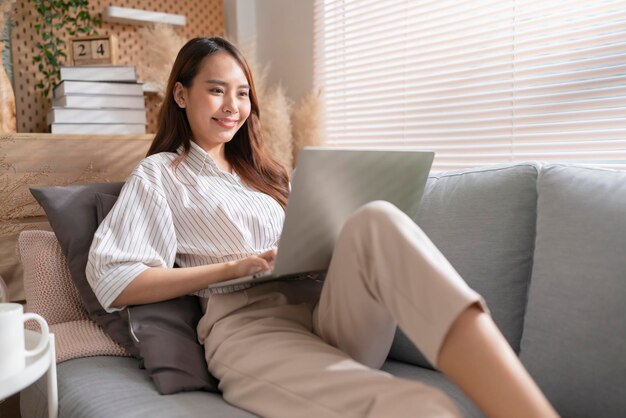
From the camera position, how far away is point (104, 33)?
8.70ft

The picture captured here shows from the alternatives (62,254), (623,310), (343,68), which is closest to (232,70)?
(62,254)

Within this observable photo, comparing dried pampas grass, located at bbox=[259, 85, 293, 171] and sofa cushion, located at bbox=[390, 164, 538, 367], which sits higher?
dried pampas grass, located at bbox=[259, 85, 293, 171]

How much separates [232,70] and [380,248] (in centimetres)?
92

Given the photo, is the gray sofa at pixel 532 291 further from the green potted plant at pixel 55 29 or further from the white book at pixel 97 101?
the green potted plant at pixel 55 29

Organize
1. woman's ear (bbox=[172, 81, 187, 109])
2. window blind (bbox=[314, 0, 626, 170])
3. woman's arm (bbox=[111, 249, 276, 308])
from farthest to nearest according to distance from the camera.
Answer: woman's ear (bbox=[172, 81, 187, 109]) → window blind (bbox=[314, 0, 626, 170]) → woman's arm (bbox=[111, 249, 276, 308])

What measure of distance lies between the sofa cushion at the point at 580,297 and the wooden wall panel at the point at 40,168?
1.61m

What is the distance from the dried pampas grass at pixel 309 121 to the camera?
101 inches

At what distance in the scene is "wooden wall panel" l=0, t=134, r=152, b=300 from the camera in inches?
77.7

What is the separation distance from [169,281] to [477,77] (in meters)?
1.27

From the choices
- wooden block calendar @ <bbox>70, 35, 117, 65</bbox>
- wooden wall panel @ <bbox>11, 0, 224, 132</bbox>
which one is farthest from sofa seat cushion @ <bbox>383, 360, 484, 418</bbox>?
wooden wall panel @ <bbox>11, 0, 224, 132</bbox>

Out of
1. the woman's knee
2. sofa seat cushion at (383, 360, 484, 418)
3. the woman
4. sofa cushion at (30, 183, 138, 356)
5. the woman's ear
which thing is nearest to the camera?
the woman

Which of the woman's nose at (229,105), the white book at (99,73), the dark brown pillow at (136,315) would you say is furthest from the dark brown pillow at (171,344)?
the white book at (99,73)

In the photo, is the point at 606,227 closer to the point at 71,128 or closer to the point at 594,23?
the point at 594,23

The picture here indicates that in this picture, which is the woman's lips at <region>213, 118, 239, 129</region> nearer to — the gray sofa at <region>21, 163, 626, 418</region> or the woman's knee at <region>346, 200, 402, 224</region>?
the gray sofa at <region>21, 163, 626, 418</region>
